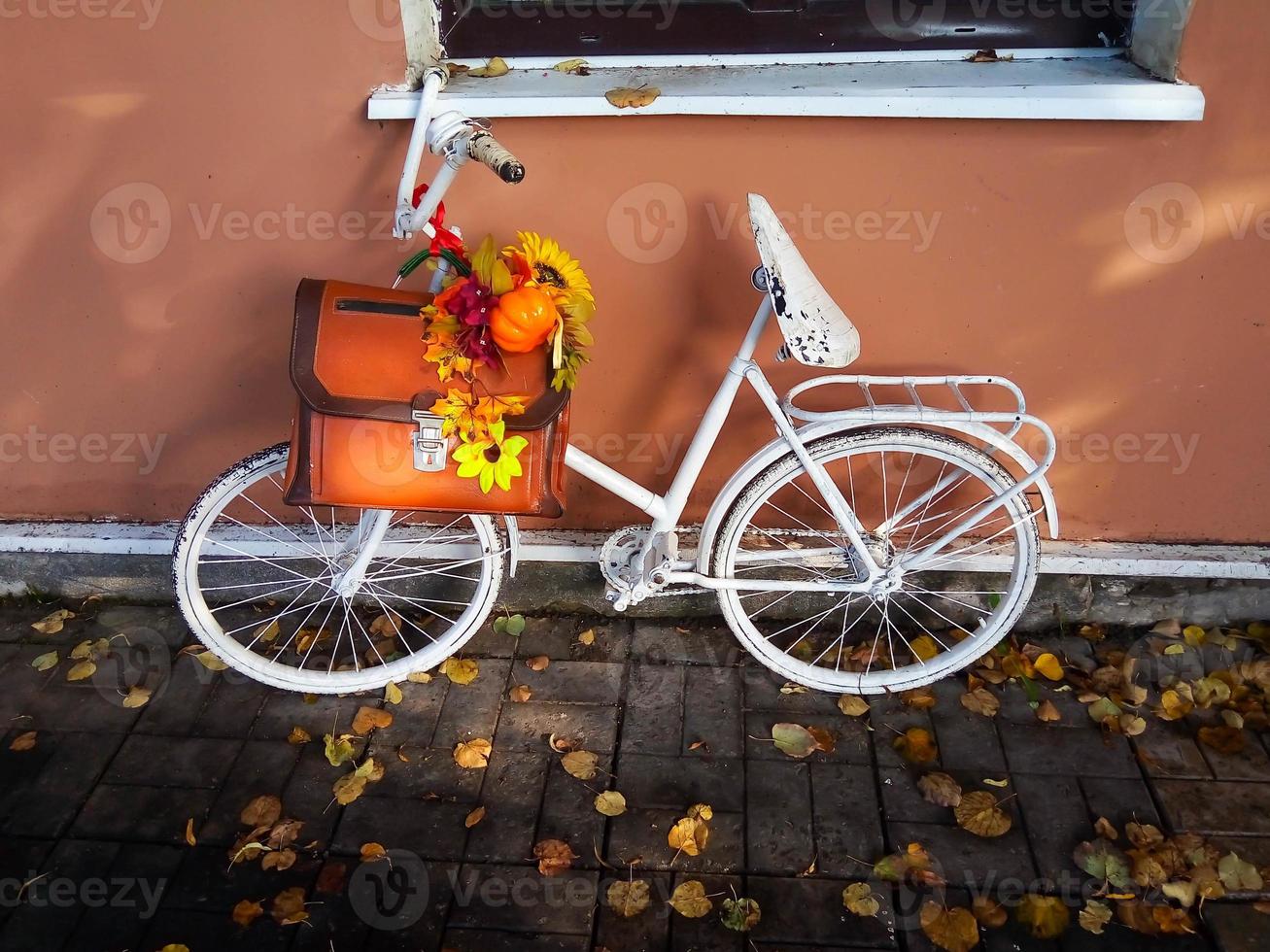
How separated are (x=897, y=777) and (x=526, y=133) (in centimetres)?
218

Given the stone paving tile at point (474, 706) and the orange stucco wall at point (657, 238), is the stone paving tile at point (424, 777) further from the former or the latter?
the orange stucco wall at point (657, 238)

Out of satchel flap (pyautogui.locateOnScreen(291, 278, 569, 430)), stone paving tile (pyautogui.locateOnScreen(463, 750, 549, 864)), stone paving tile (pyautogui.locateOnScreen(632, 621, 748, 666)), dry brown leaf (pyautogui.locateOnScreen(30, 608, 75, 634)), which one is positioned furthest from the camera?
dry brown leaf (pyautogui.locateOnScreen(30, 608, 75, 634))

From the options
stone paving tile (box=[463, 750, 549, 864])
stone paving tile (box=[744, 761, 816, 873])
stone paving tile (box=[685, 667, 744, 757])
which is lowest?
stone paving tile (box=[463, 750, 549, 864])

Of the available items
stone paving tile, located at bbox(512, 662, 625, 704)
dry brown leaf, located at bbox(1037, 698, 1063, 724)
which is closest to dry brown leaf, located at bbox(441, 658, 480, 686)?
stone paving tile, located at bbox(512, 662, 625, 704)

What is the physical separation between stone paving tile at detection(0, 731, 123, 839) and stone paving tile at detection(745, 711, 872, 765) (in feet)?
6.64

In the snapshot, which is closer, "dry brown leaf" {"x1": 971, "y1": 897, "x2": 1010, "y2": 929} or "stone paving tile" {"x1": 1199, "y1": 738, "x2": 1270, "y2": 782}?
"dry brown leaf" {"x1": 971, "y1": 897, "x2": 1010, "y2": 929}

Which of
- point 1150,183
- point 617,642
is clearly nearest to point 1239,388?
point 1150,183

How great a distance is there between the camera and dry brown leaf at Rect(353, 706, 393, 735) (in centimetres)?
304

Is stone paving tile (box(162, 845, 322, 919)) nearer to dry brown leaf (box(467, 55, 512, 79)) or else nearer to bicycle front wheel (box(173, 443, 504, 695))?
bicycle front wheel (box(173, 443, 504, 695))

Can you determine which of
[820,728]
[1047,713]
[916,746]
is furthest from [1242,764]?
[820,728]

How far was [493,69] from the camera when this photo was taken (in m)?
2.66

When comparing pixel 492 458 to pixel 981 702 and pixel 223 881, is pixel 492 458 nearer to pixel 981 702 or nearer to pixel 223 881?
pixel 223 881

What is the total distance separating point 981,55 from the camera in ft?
8.50

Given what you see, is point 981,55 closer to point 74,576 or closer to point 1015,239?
point 1015,239
